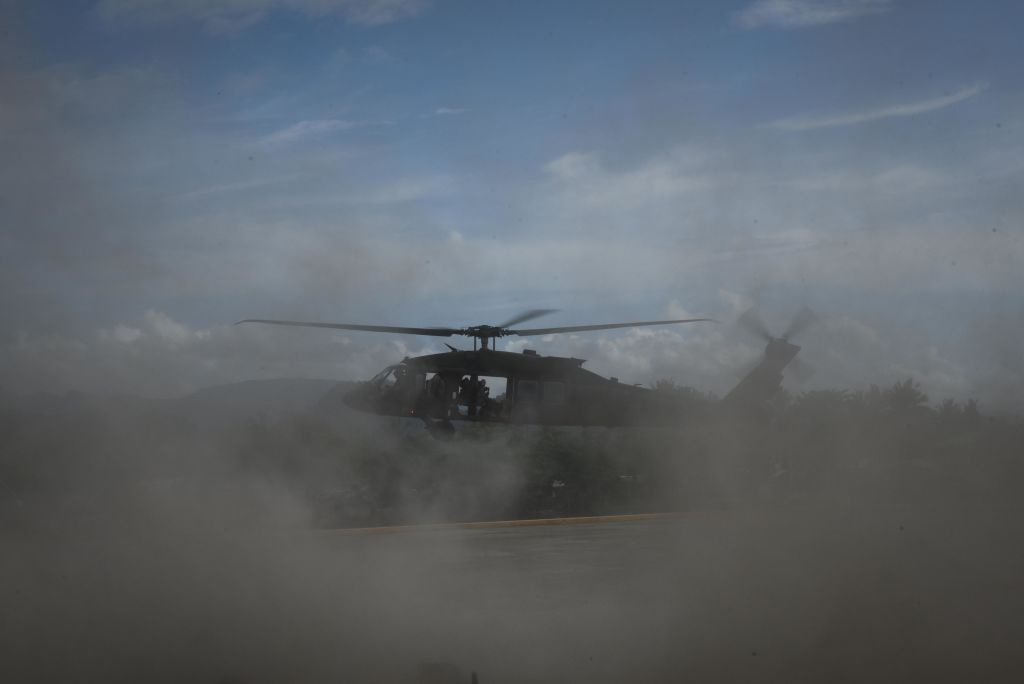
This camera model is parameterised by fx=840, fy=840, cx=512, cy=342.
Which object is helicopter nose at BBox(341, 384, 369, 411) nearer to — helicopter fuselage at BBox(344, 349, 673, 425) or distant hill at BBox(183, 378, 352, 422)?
helicopter fuselage at BBox(344, 349, 673, 425)

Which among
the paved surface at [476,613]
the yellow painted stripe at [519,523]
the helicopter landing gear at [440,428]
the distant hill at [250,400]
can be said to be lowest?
the yellow painted stripe at [519,523]

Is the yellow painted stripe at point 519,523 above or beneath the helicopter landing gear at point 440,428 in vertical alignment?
beneath

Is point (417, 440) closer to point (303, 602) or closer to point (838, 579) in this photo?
point (303, 602)

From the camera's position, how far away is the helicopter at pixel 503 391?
797 inches

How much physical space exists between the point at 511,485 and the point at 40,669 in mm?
24535

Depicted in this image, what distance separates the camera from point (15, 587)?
16250mm

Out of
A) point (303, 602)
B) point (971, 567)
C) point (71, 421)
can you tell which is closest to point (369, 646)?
point (303, 602)

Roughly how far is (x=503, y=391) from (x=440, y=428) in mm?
1827

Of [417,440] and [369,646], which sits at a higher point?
[417,440]

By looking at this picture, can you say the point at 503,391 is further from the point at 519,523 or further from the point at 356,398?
the point at 519,523

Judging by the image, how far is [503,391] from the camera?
68.5ft

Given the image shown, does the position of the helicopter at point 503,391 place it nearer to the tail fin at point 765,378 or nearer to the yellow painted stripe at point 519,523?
the tail fin at point 765,378

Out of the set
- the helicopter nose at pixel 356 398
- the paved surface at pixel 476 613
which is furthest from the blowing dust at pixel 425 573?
the helicopter nose at pixel 356 398

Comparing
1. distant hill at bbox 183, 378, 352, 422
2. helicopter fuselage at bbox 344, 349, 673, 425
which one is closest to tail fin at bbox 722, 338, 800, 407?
helicopter fuselage at bbox 344, 349, 673, 425
